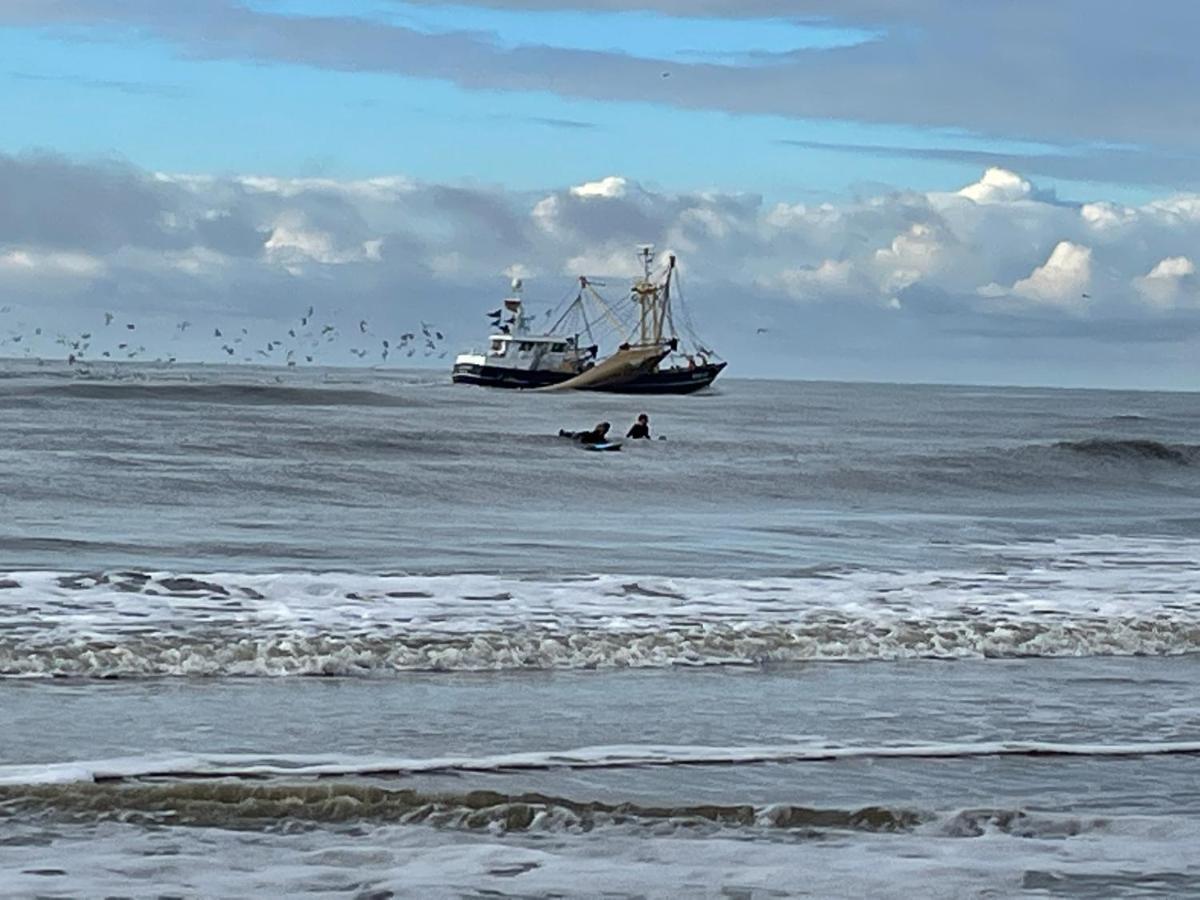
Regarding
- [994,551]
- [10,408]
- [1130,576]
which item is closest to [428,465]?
[994,551]

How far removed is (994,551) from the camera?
22.1m

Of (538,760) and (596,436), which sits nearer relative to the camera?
(538,760)

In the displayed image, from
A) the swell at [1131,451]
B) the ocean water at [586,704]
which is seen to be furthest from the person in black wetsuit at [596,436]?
the ocean water at [586,704]

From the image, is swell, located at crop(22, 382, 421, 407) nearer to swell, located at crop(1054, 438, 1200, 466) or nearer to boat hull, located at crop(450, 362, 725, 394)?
boat hull, located at crop(450, 362, 725, 394)

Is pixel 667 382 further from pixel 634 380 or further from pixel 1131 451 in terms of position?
pixel 1131 451

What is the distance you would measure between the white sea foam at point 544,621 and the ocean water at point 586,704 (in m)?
0.05

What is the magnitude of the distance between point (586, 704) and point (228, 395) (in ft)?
235

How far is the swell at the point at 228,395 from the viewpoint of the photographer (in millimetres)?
73938

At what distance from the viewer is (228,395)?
80312 millimetres

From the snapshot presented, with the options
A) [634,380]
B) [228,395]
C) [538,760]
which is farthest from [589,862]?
[634,380]

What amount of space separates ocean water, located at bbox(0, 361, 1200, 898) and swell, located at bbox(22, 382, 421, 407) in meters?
47.2

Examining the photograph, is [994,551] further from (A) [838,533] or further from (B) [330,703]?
(B) [330,703]

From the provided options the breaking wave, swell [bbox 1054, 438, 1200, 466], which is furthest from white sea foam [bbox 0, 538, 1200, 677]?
swell [bbox 1054, 438, 1200, 466]

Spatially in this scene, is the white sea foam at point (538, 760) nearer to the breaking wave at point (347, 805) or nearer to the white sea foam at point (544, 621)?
the breaking wave at point (347, 805)
